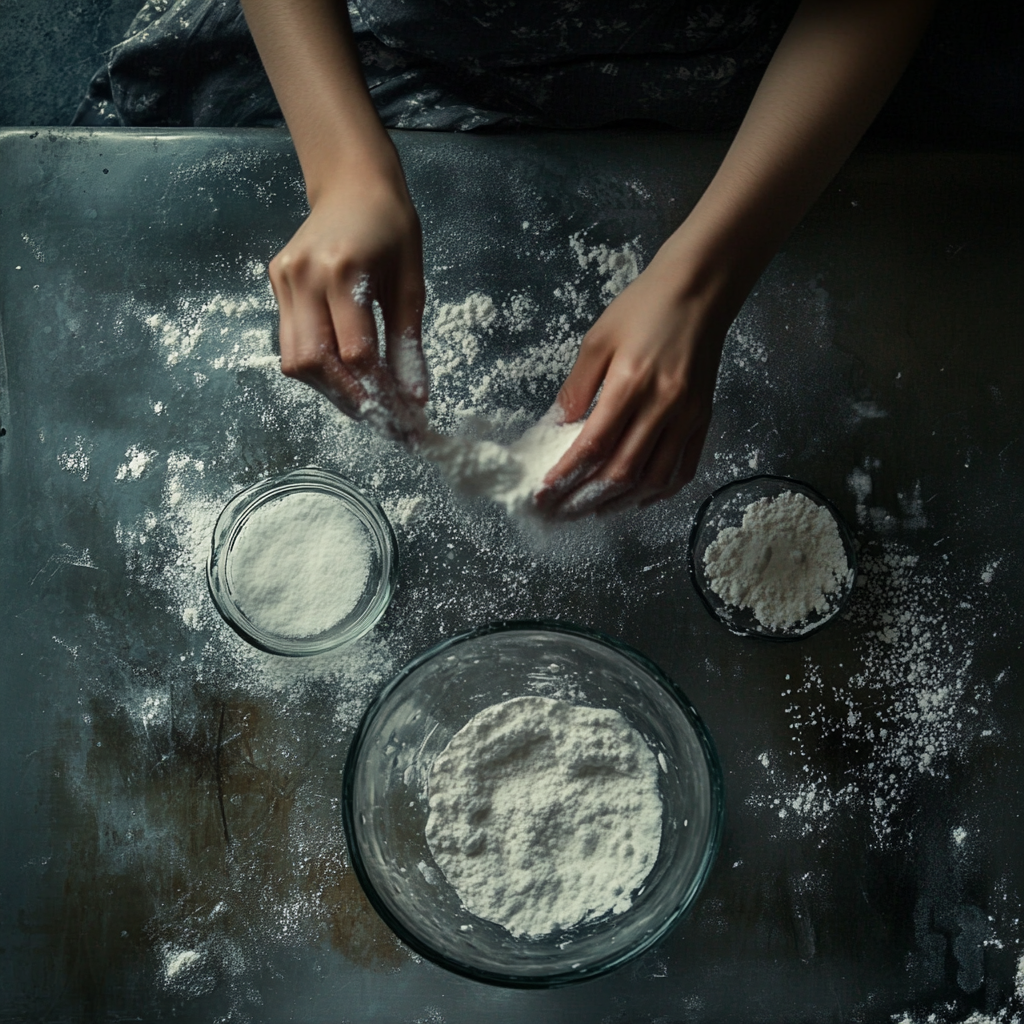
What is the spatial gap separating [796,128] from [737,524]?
1.21ft

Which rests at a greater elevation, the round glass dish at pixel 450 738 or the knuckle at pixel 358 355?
the knuckle at pixel 358 355

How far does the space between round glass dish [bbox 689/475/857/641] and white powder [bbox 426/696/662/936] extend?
16 centimetres

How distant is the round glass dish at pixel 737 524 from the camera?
807 mm

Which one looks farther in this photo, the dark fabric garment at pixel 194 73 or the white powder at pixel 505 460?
the dark fabric garment at pixel 194 73

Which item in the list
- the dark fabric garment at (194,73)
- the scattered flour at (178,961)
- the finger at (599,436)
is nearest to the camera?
the finger at (599,436)

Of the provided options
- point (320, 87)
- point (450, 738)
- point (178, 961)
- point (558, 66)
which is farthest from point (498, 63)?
point (178, 961)

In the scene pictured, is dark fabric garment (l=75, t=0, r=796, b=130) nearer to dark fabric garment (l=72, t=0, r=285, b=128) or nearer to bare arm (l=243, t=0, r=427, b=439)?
dark fabric garment (l=72, t=0, r=285, b=128)

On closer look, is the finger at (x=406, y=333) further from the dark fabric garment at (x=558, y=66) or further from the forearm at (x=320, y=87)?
the dark fabric garment at (x=558, y=66)

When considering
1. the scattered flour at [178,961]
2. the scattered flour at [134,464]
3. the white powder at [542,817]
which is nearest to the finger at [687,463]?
the white powder at [542,817]

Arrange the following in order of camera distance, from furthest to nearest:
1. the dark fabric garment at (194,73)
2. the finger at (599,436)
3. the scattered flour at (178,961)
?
the dark fabric garment at (194,73) < the scattered flour at (178,961) < the finger at (599,436)

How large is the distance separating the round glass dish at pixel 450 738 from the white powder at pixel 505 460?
0.12 meters

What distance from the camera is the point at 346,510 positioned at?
2.69ft

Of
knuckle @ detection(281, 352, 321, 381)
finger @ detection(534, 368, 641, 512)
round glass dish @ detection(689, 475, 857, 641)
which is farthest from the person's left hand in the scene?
knuckle @ detection(281, 352, 321, 381)

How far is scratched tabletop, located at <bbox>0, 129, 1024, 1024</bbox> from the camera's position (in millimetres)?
785
